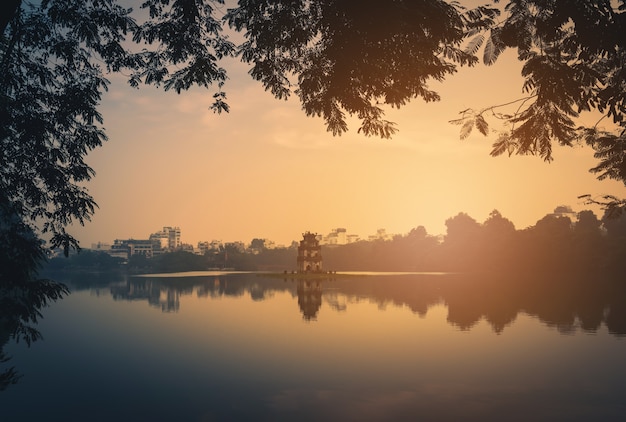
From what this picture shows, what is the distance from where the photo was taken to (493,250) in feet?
423

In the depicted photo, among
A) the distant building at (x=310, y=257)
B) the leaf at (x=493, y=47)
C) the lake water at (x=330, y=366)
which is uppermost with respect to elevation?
the leaf at (x=493, y=47)

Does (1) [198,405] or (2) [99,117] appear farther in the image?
(1) [198,405]

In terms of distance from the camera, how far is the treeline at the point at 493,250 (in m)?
98.9

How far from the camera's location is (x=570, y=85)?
6.77 metres

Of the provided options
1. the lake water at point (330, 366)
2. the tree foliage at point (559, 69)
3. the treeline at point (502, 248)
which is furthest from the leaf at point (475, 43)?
the treeline at point (502, 248)

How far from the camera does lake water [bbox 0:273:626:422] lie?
17.0m

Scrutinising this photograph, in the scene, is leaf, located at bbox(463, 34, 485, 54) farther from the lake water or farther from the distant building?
the distant building

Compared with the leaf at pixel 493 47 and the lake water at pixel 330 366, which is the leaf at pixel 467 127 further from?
the lake water at pixel 330 366

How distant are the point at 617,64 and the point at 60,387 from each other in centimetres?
2197

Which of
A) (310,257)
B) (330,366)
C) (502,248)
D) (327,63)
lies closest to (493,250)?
(502,248)

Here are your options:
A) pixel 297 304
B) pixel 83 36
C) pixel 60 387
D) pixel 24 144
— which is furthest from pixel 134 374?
pixel 297 304

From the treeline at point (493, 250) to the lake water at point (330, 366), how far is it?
199ft

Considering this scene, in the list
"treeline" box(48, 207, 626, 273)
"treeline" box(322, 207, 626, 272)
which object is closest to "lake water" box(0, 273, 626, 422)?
"treeline" box(322, 207, 626, 272)

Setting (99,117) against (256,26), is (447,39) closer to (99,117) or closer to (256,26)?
(256,26)
